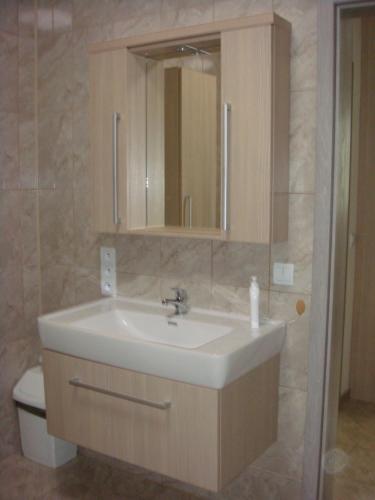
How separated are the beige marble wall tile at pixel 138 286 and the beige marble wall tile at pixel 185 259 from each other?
0.07 metres

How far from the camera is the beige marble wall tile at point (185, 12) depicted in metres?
2.29

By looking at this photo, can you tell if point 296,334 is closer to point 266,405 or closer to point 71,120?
point 266,405

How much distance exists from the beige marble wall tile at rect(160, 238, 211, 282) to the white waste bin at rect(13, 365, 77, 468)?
875 millimetres

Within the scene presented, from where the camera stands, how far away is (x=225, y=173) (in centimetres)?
206

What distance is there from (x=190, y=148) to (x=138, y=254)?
554mm

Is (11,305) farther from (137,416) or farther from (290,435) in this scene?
(290,435)

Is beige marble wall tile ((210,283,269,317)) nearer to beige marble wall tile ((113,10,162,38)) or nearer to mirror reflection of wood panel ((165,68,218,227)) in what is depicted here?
mirror reflection of wood panel ((165,68,218,227))

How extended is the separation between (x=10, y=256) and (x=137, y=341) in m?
1.14

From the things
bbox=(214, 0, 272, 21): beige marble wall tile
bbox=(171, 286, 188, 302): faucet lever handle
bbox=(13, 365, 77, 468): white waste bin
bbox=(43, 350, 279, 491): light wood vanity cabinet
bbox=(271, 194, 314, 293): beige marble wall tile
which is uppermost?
bbox=(214, 0, 272, 21): beige marble wall tile

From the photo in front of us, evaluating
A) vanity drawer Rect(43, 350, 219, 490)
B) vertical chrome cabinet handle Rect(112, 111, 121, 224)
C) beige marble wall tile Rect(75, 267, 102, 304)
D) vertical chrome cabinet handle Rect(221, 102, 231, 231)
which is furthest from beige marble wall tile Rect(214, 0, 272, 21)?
vanity drawer Rect(43, 350, 219, 490)

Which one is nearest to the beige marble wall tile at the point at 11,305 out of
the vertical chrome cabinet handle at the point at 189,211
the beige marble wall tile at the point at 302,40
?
the vertical chrome cabinet handle at the point at 189,211

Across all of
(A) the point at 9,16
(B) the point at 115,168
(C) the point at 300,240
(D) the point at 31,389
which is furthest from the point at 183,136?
(D) the point at 31,389

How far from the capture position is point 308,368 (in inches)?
84.7

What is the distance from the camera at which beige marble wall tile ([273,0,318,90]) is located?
6.75ft
